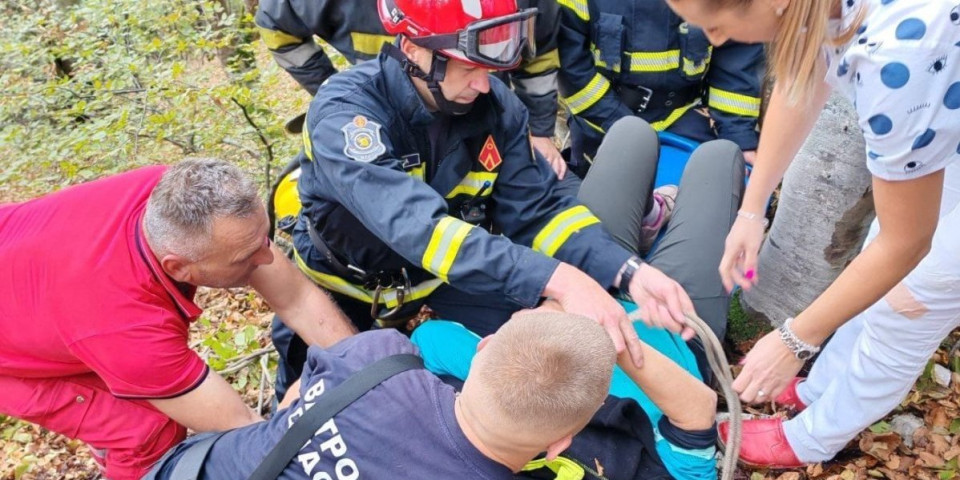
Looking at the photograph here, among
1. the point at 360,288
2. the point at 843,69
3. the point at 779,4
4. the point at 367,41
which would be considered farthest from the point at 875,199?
the point at 367,41

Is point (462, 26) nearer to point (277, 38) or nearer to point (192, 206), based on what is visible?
point (192, 206)

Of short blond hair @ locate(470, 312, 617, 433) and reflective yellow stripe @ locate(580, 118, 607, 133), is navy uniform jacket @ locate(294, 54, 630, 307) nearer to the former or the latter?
short blond hair @ locate(470, 312, 617, 433)

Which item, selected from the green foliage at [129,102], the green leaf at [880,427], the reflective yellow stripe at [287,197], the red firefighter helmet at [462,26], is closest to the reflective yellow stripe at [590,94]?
the red firefighter helmet at [462,26]

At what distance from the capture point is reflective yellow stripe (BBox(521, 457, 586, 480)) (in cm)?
197

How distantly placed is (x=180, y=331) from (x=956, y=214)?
2.48 meters

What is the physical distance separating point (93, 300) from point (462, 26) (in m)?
1.51

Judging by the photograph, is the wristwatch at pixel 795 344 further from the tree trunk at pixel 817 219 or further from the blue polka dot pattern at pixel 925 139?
the tree trunk at pixel 817 219

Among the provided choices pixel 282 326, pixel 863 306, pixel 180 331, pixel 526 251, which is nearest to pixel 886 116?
pixel 863 306

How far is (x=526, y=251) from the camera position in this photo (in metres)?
2.27

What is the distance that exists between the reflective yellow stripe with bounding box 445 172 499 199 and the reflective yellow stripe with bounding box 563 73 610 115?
124 cm

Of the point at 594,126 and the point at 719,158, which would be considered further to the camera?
the point at 594,126

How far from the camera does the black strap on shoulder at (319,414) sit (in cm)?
180

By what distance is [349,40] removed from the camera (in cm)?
372

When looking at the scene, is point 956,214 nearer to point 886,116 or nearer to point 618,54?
point 886,116
